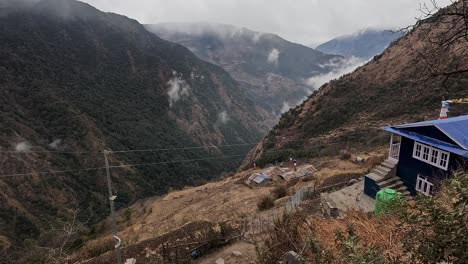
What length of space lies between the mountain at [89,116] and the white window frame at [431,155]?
14460mm

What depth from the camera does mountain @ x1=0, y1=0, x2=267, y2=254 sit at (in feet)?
176

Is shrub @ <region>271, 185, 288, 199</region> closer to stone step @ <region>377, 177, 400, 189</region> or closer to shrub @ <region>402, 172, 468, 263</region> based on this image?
stone step @ <region>377, 177, 400, 189</region>

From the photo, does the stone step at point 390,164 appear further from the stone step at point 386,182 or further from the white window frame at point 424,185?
the white window frame at point 424,185

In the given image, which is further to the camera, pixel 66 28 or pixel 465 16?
pixel 66 28

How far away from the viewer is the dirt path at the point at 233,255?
8.83 meters

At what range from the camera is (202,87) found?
17862cm

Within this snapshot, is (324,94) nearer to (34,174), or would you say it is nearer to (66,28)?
(34,174)

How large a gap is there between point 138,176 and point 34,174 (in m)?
22.3

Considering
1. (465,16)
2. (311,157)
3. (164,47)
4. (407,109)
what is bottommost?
(311,157)

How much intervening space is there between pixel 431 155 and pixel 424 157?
1.45 feet

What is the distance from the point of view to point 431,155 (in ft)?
40.8

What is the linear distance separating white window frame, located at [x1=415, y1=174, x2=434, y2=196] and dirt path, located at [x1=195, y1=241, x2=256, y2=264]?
740cm

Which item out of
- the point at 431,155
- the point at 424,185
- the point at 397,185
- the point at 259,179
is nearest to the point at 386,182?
the point at 397,185

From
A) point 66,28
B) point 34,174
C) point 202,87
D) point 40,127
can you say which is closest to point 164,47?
point 202,87
